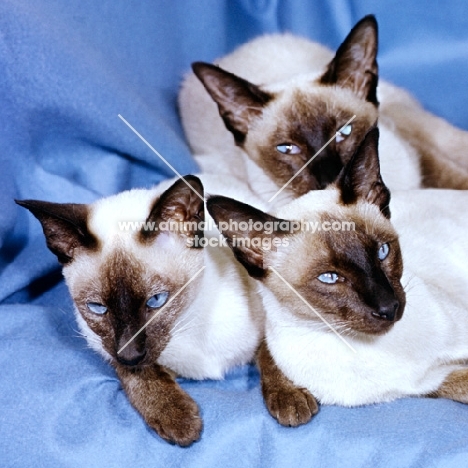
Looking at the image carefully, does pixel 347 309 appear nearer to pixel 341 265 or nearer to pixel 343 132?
pixel 341 265

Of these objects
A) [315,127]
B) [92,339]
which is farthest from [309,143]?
[92,339]

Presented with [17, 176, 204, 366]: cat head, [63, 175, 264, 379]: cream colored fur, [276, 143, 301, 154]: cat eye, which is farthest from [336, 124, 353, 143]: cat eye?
[17, 176, 204, 366]: cat head

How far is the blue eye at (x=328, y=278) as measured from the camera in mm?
1458

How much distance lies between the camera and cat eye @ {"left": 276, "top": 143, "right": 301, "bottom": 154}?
2059 mm

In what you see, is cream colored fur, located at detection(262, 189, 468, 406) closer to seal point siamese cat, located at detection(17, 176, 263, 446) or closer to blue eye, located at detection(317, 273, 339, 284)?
blue eye, located at detection(317, 273, 339, 284)

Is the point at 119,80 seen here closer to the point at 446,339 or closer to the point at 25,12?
the point at 25,12

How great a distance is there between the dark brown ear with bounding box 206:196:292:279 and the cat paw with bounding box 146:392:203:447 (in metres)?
0.35

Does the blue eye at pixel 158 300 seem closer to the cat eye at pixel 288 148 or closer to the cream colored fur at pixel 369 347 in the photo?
the cream colored fur at pixel 369 347

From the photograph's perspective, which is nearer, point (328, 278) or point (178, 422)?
A: point (328, 278)

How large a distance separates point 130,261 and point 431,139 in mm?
1304

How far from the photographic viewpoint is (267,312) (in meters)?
1.61

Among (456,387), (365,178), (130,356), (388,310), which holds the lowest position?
(456,387)

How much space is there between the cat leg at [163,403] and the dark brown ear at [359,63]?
1021mm

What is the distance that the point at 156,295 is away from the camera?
1.59 metres
